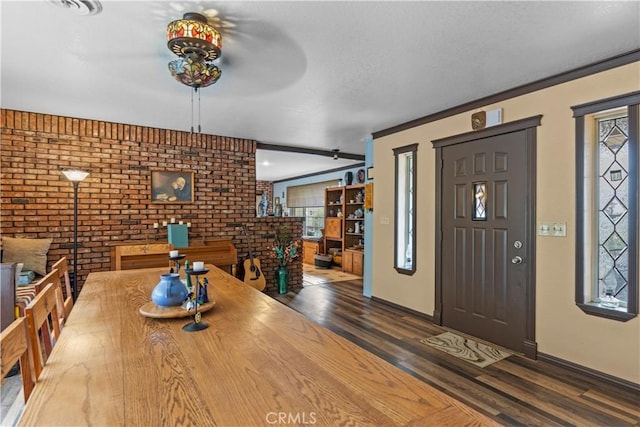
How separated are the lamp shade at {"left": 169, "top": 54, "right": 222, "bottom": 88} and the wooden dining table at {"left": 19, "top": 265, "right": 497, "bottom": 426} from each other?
4.79 ft

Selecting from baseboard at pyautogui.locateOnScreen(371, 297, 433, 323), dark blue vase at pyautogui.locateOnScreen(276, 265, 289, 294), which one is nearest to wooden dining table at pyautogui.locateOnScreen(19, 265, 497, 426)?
baseboard at pyautogui.locateOnScreen(371, 297, 433, 323)

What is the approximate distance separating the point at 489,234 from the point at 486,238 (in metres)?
0.05

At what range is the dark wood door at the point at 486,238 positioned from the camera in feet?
9.71

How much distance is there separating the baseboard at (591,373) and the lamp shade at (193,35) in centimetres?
339

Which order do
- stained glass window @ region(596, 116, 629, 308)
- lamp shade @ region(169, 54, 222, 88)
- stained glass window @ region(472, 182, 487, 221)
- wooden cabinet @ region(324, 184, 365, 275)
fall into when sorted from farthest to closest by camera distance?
1. wooden cabinet @ region(324, 184, 365, 275)
2. stained glass window @ region(472, 182, 487, 221)
3. stained glass window @ region(596, 116, 629, 308)
4. lamp shade @ region(169, 54, 222, 88)

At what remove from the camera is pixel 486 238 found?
3.23 meters

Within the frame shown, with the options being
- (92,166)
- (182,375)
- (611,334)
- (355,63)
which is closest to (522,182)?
(611,334)

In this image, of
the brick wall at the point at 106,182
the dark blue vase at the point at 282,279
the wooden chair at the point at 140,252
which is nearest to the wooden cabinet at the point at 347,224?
the dark blue vase at the point at 282,279

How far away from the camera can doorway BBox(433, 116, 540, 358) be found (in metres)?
2.90

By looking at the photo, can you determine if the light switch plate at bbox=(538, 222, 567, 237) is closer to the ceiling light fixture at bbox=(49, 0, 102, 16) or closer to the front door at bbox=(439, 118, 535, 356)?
the front door at bbox=(439, 118, 535, 356)

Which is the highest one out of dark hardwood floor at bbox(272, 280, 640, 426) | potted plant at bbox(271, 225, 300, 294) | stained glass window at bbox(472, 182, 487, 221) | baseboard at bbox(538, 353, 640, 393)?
stained glass window at bbox(472, 182, 487, 221)

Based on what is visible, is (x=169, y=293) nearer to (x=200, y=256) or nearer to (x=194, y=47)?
(x=194, y=47)

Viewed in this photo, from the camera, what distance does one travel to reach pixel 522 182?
2932mm

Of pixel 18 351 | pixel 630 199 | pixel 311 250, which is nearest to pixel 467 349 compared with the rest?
pixel 630 199
